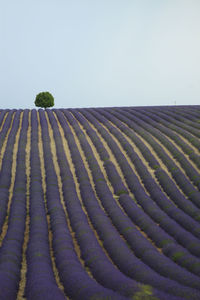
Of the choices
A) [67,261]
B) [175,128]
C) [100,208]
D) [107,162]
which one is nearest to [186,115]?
[175,128]

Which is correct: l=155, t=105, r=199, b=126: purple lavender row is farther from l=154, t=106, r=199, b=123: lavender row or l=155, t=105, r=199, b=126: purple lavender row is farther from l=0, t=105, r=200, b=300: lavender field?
l=0, t=105, r=200, b=300: lavender field

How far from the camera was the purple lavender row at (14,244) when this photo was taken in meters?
9.75

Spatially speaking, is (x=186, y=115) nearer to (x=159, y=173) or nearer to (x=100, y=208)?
(x=159, y=173)

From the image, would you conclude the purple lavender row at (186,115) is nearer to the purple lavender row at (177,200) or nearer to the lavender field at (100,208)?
the lavender field at (100,208)

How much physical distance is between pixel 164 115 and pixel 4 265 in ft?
99.5

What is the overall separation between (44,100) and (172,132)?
35.3 m

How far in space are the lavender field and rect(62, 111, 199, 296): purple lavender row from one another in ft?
0.14

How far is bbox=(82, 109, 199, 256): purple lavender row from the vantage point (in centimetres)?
1281

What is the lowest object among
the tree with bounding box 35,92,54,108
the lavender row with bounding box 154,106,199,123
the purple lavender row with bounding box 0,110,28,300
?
the purple lavender row with bounding box 0,110,28,300

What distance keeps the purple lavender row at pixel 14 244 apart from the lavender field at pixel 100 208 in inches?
1.7

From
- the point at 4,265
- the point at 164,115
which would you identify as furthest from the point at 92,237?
the point at 164,115

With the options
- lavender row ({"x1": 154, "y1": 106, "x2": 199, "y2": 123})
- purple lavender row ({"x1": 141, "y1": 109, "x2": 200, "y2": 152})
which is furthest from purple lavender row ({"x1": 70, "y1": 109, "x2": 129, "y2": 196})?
lavender row ({"x1": 154, "y1": 106, "x2": 199, "y2": 123})

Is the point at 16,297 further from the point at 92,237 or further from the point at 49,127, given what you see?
the point at 49,127

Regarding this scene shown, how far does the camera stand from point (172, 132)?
31.7 m
